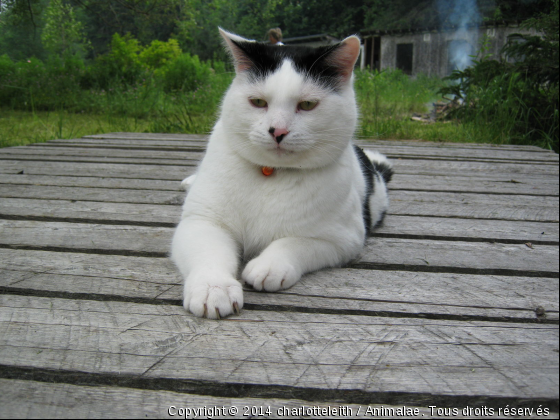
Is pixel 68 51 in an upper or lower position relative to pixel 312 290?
upper

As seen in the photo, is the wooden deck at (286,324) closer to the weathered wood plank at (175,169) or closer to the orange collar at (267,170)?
the orange collar at (267,170)

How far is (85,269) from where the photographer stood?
4.36ft

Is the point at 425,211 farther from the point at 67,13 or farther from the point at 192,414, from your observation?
the point at 67,13

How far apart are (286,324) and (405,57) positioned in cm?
1172

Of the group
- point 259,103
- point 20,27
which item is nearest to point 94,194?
point 259,103

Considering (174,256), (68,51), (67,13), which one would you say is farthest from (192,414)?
(68,51)

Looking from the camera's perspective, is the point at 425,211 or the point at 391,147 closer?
the point at 425,211

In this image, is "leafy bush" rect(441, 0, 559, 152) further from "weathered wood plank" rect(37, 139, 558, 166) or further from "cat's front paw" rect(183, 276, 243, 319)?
"cat's front paw" rect(183, 276, 243, 319)

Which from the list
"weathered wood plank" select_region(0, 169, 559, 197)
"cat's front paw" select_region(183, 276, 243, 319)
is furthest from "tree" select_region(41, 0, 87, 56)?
"cat's front paw" select_region(183, 276, 243, 319)

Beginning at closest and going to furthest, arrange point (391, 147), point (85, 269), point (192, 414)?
point (192, 414) → point (85, 269) → point (391, 147)

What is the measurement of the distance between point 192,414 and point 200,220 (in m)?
0.81

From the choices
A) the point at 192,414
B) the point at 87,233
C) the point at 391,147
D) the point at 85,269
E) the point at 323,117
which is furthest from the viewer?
the point at 391,147

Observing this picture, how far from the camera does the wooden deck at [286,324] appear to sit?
0.78m

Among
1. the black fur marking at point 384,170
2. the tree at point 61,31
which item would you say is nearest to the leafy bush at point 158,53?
the tree at point 61,31
